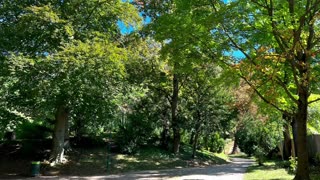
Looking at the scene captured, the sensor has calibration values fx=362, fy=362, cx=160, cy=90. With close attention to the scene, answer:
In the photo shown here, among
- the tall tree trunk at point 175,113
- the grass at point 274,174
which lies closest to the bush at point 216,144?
the tall tree trunk at point 175,113

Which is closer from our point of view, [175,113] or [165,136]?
[175,113]

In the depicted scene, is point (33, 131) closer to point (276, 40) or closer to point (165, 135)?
point (165, 135)

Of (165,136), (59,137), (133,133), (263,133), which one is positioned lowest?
(59,137)

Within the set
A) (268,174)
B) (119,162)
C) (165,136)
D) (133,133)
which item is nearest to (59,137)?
(119,162)

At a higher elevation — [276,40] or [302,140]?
[276,40]

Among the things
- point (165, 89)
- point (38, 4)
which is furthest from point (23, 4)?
point (165, 89)

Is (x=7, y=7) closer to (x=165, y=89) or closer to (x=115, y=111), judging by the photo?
(x=115, y=111)

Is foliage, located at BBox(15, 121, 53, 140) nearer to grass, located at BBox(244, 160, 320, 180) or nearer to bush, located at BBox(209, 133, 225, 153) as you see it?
grass, located at BBox(244, 160, 320, 180)

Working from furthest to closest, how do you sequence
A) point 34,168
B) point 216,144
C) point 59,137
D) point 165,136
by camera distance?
point 216,144, point 165,136, point 59,137, point 34,168

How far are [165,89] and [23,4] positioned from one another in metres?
12.6

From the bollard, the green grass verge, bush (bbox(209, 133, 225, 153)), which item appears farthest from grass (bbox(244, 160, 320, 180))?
bush (bbox(209, 133, 225, 153))

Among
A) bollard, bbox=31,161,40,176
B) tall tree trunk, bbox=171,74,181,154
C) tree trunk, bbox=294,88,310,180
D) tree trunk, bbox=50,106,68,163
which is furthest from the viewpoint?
tall tree trunk, bbox=171,74,181,154

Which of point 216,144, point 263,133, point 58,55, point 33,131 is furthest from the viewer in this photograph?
point 216,144

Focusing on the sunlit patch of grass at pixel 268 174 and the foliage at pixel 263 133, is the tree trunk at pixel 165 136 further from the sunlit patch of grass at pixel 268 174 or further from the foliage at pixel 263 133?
the sunlit patch of grass at pixel 268 174
